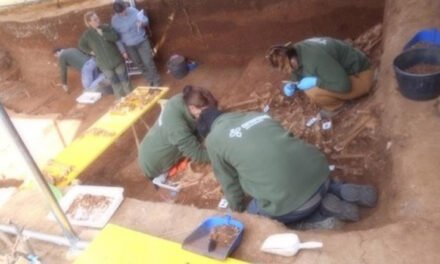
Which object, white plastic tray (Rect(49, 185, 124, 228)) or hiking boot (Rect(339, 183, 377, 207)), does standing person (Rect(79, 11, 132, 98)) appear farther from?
hiking boot (Rect(339, 183, 377, 207))

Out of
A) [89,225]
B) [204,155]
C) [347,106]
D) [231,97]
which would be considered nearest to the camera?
[89,225]

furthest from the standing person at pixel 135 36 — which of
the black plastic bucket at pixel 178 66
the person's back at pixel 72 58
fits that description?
the person's back at pixel 72 58

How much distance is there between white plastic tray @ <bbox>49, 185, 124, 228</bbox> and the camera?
3.56m

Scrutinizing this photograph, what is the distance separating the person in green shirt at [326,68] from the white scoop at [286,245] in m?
2.90

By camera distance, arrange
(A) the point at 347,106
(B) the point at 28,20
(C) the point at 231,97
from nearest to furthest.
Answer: (A) the point at 347,106, (C) the point at 231,97, (B) the point at 28,20

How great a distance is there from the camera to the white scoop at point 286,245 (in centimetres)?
288

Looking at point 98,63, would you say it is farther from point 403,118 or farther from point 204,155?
point 403,118

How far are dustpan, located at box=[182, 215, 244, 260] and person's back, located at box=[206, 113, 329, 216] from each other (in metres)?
0.54

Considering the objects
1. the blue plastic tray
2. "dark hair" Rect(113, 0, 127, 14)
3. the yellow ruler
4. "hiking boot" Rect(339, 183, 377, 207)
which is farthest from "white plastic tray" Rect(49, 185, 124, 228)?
"dark hair" Rect(113, 0, 127, 14)

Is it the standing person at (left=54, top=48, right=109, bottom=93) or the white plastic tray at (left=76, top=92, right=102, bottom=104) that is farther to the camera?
the white plastic tray at (left=76, top=92, right=102, bottom=104)

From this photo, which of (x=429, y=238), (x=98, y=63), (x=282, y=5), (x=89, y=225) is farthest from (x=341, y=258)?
(x=98, y=63)

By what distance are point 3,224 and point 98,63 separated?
210 inches

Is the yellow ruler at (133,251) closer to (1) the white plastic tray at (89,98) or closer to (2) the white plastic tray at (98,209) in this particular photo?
(2) the white plastic tray at (98,209)

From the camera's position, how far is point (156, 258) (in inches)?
115
